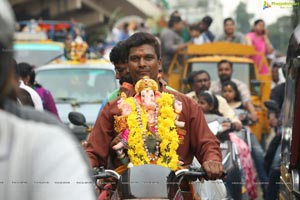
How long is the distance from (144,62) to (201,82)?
5263 millimetres

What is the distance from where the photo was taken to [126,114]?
20.6 feet

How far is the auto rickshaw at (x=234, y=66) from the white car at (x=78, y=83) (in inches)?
60.9

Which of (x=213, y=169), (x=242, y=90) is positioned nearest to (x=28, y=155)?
(x=213, y=169)

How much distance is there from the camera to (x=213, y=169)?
5.84m

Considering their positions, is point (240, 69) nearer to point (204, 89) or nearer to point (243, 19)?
point (204, 89)

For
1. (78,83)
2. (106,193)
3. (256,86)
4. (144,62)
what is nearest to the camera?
(106,193)

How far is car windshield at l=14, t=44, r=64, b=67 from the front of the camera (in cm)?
2033

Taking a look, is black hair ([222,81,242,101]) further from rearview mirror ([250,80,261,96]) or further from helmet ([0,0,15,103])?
helmet ([0,0,15,103])

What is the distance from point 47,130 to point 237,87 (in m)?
10.7

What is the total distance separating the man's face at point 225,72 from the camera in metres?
13.9

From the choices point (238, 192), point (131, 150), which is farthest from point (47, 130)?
point (238, 192)

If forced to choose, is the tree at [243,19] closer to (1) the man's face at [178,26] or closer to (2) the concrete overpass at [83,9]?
(1) the man's face at [178,26]

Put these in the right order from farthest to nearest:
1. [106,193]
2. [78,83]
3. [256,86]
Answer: [256,86] < [78,83] < [106,193]

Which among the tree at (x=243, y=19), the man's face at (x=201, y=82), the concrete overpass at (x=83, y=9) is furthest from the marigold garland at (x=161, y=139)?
the concrete overpass at (x=83, y=9)
